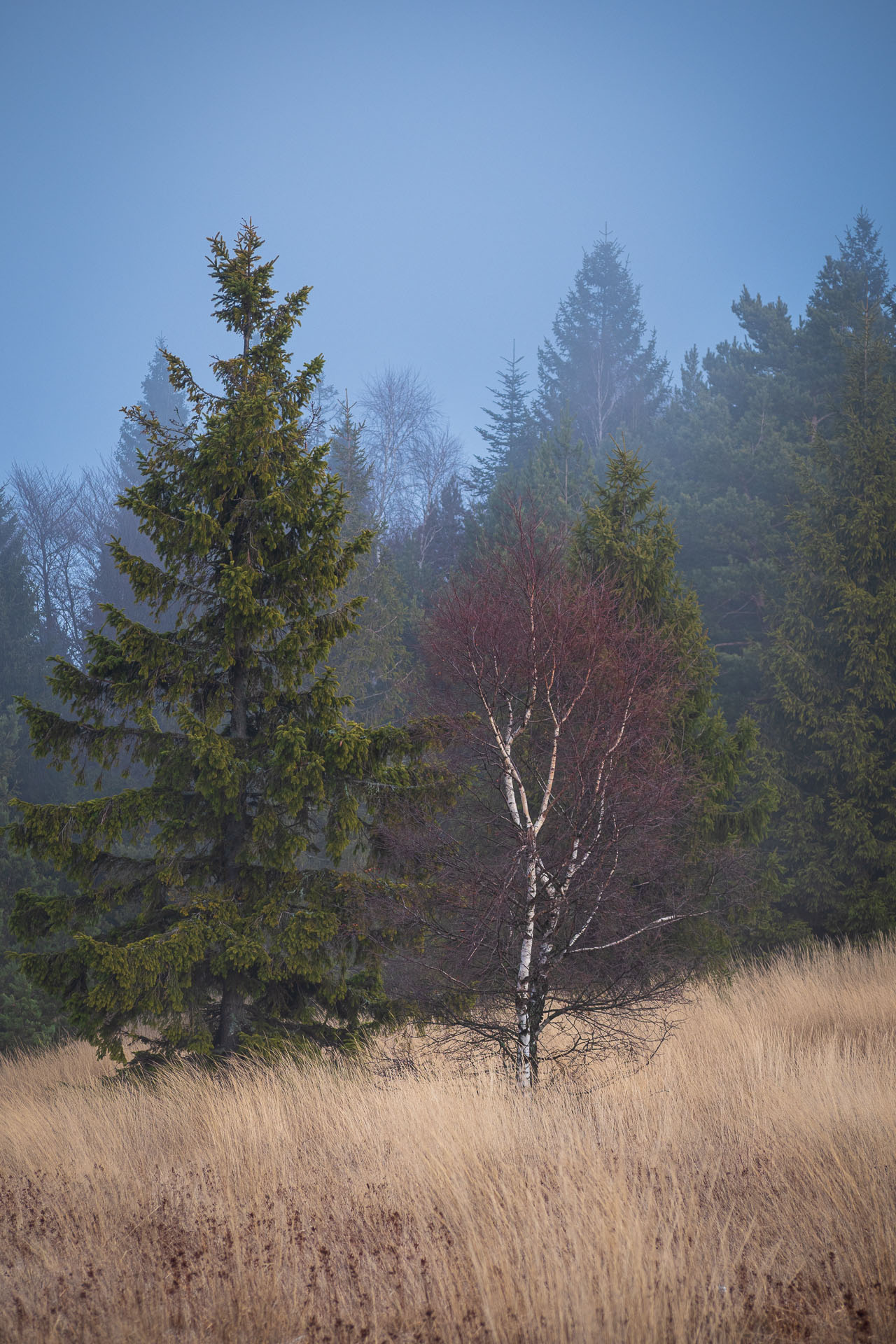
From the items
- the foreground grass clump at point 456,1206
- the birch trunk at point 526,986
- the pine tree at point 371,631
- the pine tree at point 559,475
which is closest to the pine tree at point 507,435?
the pine tree at point 559,475

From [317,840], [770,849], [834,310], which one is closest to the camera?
[770,849]

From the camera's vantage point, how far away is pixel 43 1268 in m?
4.09

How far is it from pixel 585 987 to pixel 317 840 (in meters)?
15.8

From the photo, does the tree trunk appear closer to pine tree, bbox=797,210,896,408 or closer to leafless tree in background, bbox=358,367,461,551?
pine tree, bbox=797,210,896,408

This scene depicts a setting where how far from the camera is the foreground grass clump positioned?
333 cm

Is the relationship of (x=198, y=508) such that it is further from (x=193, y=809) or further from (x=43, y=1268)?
(x=43, y=1268)

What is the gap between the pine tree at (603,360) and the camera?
39.2 m

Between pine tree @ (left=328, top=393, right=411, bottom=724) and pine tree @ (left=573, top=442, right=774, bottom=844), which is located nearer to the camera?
pine tree @ (left=573, top=442, right=774, bottom=844)

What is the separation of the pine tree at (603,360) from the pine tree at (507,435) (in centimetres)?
107

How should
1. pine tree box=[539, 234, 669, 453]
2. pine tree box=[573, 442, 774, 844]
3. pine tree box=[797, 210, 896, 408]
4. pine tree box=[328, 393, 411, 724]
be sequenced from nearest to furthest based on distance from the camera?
pine tree box=[573, 442, 774, 844], pine tree box=[328, 393, 411, 724], pine tree box=[797, 210, 896, 408], pine tree box=[539, 234, 669, 453]

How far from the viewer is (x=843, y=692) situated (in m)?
15.8

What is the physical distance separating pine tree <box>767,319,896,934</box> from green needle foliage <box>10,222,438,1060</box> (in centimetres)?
1066

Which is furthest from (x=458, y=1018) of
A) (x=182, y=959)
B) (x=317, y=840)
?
(x=317, y=840)

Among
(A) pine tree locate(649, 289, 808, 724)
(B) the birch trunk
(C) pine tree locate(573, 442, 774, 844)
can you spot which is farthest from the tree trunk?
(A) pine tree locate(649, 289, 808, 724)
